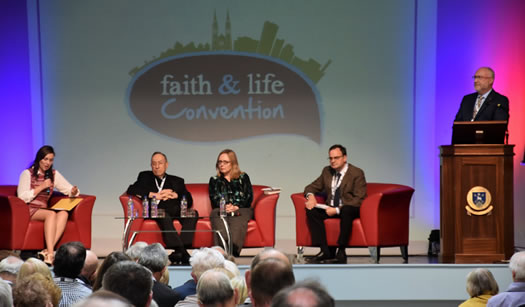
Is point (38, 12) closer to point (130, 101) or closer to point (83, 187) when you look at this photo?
point (130, 101)

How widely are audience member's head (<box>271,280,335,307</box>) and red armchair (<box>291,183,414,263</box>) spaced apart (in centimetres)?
520

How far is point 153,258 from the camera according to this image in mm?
4035

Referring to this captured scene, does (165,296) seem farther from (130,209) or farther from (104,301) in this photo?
(130,209)

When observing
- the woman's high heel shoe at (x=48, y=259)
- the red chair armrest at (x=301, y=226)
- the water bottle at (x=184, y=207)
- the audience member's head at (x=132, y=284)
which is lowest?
the woman's high heel shoe at (x=48, y=259)

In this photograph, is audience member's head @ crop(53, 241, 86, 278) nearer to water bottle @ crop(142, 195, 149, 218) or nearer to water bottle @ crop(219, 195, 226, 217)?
water bottle @ crop(142, 195, 149, 218)

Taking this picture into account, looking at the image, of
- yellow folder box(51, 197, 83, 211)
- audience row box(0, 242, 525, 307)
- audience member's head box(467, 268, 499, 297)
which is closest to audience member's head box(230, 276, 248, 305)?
audience row box(0, 242, 525, 307)

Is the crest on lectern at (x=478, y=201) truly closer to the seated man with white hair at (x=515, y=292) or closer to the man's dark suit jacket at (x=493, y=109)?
the man's dark suit jacket at (x=493, y=109)

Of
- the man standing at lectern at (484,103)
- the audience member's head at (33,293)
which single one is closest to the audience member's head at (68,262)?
the audience member's head at (33,293)

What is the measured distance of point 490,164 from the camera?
249 inches

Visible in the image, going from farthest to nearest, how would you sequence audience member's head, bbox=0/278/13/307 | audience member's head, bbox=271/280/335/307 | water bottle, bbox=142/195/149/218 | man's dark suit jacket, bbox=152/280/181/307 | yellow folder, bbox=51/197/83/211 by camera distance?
yellow folder, bbox=51/197/83/211
water bottle, bbox=142/195/149/218
man's dark suit jacket, bbox=152/280/181/307
audience member's head, bbox=0/278/13/307
audience member's head, bbox=271/280/335/307

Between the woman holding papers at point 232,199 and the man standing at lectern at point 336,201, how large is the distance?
22.7 inches

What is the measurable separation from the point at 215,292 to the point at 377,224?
4190 mm

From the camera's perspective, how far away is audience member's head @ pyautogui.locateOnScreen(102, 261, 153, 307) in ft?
8.39

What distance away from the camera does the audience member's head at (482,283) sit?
14.4ft
